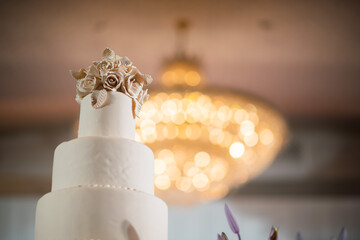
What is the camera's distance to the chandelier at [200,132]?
3.80m

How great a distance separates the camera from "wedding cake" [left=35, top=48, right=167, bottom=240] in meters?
1.48

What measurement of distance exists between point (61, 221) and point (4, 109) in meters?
4.93

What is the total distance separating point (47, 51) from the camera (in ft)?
15.9

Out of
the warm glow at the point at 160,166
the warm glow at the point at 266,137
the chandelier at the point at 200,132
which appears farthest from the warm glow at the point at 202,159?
the warm glow at the point at 266,137

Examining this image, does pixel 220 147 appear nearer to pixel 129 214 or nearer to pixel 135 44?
pixel 135 44

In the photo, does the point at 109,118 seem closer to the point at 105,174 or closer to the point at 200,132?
the point at 105,174

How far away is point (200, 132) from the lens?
3887 mm

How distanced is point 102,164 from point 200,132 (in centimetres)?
233

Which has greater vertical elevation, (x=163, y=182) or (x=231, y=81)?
(x=231, y=81)

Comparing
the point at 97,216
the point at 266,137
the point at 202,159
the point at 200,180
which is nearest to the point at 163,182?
the point at 200,180

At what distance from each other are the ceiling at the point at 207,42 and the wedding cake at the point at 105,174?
225cm

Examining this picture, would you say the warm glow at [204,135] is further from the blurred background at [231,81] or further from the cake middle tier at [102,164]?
the cake middle tier at [102,164]

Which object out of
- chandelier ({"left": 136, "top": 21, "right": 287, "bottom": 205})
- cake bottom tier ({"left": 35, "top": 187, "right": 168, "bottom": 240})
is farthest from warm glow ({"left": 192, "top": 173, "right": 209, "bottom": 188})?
cake bottom tier ({"left": 35, "top": 187, "right": 168, "bottom": 240})

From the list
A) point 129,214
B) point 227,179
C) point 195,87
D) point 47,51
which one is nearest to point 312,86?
point 227,179
